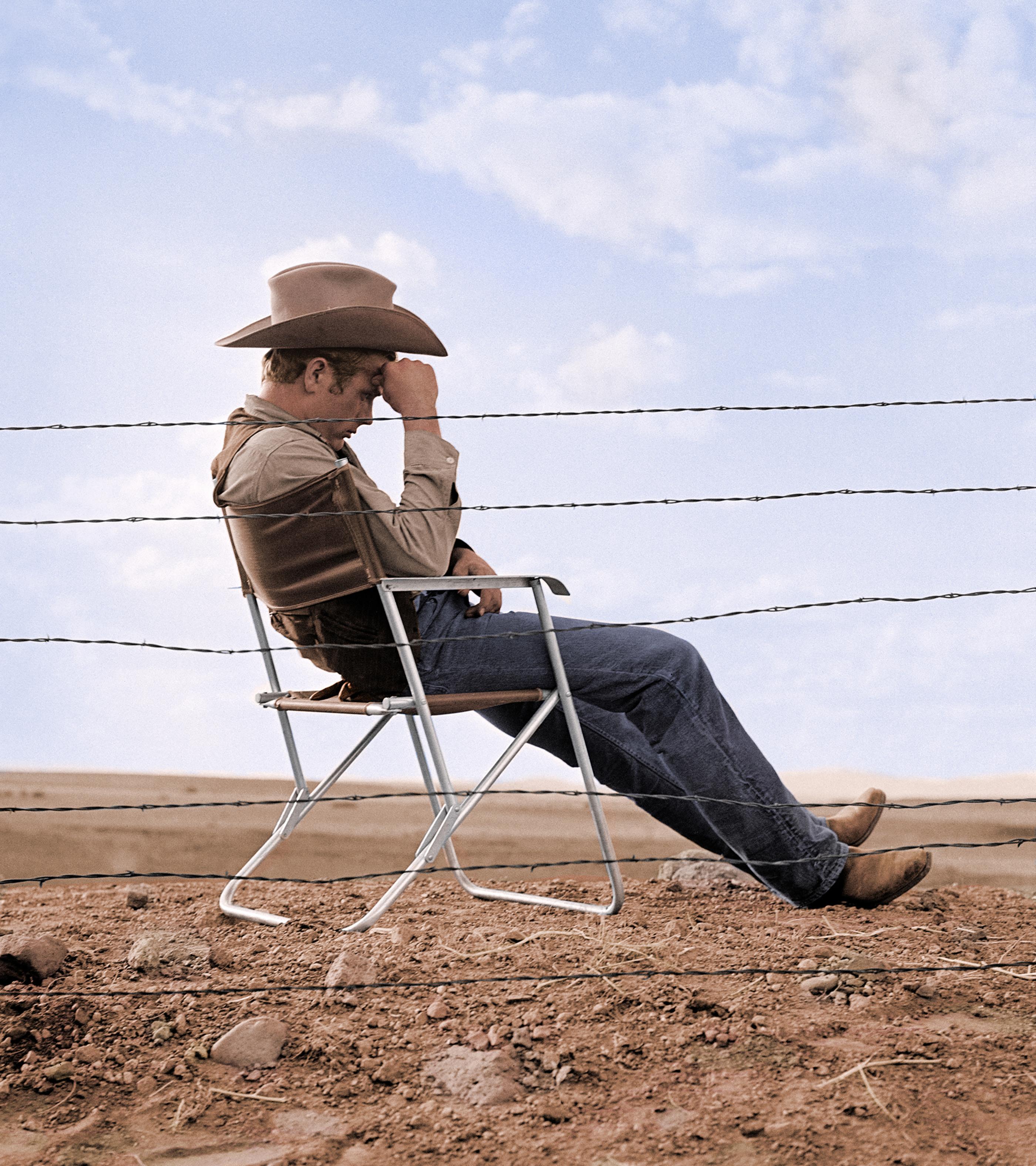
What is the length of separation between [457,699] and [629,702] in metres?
0.50

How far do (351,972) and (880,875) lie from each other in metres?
1.60

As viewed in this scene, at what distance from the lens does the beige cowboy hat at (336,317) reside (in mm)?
3189

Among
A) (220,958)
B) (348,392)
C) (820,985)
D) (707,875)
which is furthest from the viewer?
(707,875)

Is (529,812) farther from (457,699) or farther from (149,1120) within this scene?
(149,1120)

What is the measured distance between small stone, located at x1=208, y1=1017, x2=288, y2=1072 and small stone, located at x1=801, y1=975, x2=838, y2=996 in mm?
1180

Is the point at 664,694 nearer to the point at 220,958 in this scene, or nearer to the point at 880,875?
the point at 880,875

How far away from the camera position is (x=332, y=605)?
3174 mm

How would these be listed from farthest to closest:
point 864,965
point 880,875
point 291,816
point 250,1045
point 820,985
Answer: point 291,816 → point 880,875 → point 864,965 → point 820,985 → point 250,1045

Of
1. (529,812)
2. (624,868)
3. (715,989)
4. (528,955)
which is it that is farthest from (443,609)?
(529,812)

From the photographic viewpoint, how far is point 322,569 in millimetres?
3082

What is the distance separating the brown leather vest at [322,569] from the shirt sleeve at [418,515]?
46 millimetres

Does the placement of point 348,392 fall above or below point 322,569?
above

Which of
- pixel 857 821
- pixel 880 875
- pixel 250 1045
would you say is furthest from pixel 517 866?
pixel 857 821

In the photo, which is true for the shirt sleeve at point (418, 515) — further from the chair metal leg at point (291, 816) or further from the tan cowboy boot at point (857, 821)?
the tan cowboy boot at point (857, 821)
